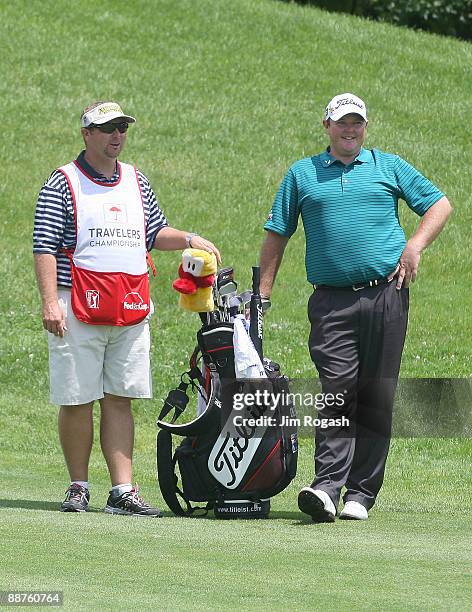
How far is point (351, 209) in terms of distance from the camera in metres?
7.04

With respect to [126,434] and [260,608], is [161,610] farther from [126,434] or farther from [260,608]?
[126,434]

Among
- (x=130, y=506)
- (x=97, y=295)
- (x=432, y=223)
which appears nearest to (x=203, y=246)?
(x=97, y=295)

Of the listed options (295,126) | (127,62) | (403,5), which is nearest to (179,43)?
(127,62)

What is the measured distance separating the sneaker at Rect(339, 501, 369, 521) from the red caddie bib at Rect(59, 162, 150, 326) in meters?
1.37

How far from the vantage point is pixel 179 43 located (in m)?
24.3

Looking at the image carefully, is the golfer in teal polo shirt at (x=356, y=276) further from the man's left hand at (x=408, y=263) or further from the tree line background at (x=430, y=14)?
the tree line background at (x=430, y=14)

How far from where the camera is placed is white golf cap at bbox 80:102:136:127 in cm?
708

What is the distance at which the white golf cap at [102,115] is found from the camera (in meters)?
7.08

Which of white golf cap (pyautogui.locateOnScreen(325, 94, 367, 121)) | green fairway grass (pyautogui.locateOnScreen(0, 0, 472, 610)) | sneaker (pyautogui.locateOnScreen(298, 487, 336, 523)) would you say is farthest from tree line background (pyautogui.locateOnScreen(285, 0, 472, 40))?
sneaker (pyautogui.locateOnScreen(298, 487, 336, 523))

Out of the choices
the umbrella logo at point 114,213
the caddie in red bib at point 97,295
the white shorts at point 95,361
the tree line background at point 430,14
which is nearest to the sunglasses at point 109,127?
the caddie in red bib at point 97,295

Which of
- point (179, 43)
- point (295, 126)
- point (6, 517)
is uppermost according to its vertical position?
point (179, 43)

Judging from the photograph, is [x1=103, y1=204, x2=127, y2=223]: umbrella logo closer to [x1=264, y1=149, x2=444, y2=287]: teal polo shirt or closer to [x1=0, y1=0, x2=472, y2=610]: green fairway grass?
[x1=264, y1=149, x2=444, y2=287]: teal polo shirt

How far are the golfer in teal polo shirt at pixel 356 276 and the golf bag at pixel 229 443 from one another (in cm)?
25

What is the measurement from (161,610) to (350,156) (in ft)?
11.0
